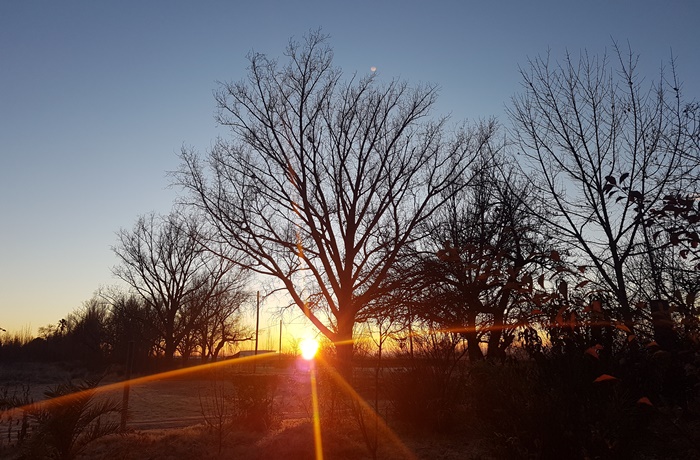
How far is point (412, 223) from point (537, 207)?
8.79 m

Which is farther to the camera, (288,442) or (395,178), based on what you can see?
(395,178)

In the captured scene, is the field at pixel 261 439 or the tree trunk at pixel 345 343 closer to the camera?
the field at pixel 261 439

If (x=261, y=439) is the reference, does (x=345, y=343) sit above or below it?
above

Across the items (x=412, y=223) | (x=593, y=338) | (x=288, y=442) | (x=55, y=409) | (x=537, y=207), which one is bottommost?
(x=288, y=442)

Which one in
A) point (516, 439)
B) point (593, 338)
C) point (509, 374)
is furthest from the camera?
point (509, 374)

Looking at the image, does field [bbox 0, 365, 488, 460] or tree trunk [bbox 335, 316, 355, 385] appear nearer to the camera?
field [bbox 0, 365, 488, 460]

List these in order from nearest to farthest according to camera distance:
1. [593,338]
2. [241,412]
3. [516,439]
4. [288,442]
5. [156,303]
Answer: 1. [516,439]
2. [593,338]
3. [288,442]
4. [241,412]
5. [156,303]

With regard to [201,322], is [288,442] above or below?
below

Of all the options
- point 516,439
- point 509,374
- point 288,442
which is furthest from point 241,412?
point 516,439

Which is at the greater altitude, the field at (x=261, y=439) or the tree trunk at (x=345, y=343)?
the tree trunk at (x=345, y=343)

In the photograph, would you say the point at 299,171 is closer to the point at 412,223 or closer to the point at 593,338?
the point at 412,223

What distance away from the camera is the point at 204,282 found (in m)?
39.2

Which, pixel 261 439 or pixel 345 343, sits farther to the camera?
pixel 345 343

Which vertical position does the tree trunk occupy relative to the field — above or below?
above
